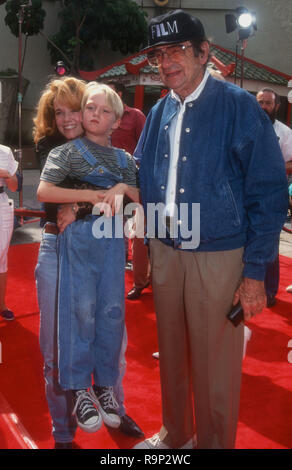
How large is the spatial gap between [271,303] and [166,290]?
8.61 ft

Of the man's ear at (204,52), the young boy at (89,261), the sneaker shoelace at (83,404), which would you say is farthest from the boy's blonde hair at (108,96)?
the sneaker shoelace at (83,404)

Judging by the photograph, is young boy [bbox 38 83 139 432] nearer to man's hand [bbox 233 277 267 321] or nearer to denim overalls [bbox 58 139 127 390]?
denim overalls [bbox 58 139 127 390]

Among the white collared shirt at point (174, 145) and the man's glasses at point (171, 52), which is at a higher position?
the man's glasses at point (171, 52)

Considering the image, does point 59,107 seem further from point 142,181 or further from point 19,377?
point 19,377

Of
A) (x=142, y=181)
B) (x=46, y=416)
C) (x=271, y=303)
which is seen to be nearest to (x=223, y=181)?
(x=142, y=181)

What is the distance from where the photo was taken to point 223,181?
188cm

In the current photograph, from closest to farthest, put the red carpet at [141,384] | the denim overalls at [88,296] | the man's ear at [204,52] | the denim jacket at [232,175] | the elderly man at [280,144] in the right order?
1. the denim jacket at [232,175]
2. the man's ear at [204,52]
3. the denim overalls at [88,296]
4. the red carpet at [141,384]
5. the elderly man at [280,144]

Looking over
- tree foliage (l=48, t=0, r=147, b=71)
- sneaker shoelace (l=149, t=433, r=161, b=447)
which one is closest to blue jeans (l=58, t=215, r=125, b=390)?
sneaker shoelace (l=149, t=433, r=161, b=447)

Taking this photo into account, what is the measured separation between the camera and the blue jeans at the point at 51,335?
7.07 feet

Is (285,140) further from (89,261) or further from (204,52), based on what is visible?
(89,261)

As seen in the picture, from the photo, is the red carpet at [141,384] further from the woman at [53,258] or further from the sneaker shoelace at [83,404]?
the sneaker shoelace at [83,404]

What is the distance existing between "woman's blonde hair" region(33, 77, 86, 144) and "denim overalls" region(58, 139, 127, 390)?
26cm

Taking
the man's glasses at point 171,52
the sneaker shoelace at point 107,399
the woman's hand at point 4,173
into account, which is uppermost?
the man's glasses at point 171,52
